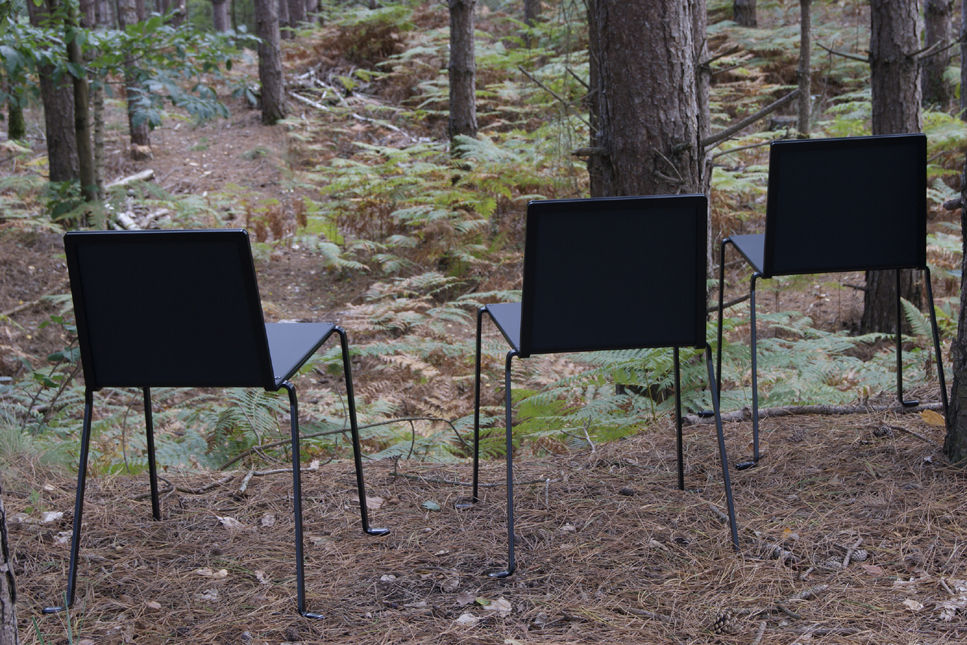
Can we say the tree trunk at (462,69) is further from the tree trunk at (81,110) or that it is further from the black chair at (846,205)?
the black chair at (846,205)

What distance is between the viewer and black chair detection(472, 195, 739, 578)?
6.98ft

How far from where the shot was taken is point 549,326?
87.4 inches

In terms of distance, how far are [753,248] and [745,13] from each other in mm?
12416

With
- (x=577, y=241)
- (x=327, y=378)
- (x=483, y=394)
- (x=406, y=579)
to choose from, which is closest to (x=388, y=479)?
(x=406, y=579)

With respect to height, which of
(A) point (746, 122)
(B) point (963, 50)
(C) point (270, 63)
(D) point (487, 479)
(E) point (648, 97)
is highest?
(C) point (270, 63)

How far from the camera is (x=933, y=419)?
2.99 meters

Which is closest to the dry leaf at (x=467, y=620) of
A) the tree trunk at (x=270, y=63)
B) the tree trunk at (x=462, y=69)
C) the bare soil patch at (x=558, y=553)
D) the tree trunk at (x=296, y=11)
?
the bare soil patch at (x=558, y=553)

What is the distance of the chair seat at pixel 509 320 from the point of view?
230 cm

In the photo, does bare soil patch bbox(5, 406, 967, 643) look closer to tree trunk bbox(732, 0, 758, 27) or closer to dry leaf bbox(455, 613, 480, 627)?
dry leaf bbox(455, 613, 480, 627)

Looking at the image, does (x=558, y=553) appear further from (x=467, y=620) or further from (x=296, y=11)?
(x=296, y=11)

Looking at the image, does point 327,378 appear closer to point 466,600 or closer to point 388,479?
point 388,479

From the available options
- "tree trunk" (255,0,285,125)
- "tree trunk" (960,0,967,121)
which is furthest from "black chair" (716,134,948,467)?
"tree trunk" (255,0,285,125)

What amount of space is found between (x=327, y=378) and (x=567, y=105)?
2628 mm

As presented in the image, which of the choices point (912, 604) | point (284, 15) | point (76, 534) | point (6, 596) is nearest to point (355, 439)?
point (76, 534)
